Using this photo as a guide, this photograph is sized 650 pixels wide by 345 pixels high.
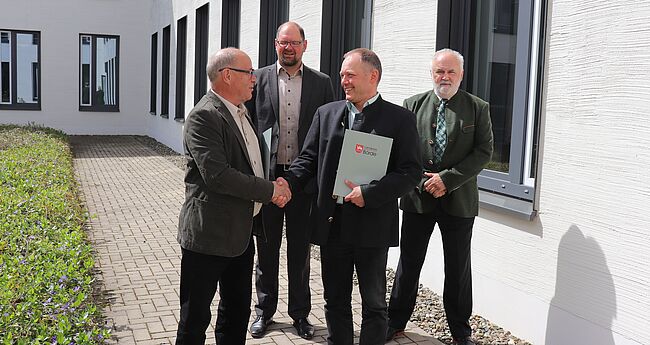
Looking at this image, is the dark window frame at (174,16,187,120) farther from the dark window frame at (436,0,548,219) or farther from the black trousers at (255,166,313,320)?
the dark window frame at (436,0,548,219)

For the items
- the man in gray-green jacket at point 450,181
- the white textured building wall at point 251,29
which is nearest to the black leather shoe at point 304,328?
the man in gray-green jacket at point 450,181

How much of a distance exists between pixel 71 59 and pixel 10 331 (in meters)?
19.5

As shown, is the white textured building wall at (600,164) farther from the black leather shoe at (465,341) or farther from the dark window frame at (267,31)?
the dark window frame at (267,31)

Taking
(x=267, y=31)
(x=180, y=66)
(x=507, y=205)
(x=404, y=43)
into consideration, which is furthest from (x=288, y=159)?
(x=180, y=66)

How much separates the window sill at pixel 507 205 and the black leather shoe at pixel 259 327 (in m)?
1.76

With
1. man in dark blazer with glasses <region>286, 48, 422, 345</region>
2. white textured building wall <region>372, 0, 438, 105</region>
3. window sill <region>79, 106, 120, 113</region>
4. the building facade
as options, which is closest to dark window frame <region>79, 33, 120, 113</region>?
window sill <region>79, 106, 120, 113</region>

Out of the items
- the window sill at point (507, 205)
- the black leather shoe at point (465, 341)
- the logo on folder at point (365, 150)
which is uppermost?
the logo on folder at point (365, 150)

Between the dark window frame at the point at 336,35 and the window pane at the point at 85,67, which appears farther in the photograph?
the window pane at the point at 85,67

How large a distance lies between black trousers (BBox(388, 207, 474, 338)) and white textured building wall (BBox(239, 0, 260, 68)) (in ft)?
21.3

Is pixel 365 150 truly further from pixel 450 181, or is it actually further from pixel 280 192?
pixel 450 181

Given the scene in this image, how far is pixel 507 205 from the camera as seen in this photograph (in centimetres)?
461

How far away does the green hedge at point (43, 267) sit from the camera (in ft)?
12.5

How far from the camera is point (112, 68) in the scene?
22.5 m

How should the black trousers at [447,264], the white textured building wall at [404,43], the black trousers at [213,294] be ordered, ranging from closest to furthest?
1. the black trousers at [213,294]
2. the black trousers at [447,264]
3. the white textured building wall at [404,43]
